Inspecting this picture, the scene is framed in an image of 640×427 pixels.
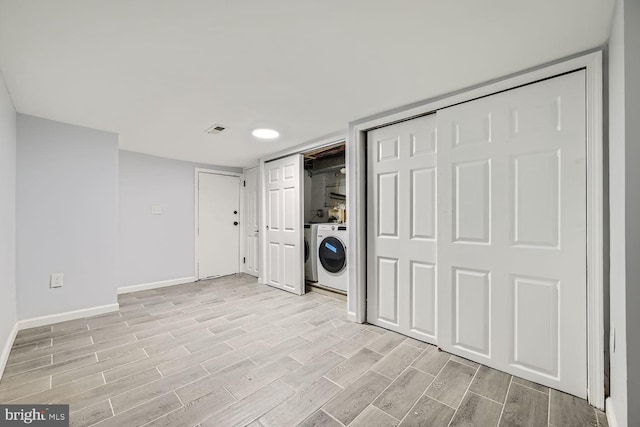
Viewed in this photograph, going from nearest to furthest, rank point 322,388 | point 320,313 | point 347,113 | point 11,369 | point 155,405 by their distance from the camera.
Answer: point 155,405, point 322,388, point 11,369, point 347,113, point 320,313

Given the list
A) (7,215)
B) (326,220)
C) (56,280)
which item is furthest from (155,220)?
(326,220)

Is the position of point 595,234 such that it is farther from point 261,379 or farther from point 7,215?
point 7,215

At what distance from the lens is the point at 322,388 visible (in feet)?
5.33

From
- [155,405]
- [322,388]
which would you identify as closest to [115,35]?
[155,405]

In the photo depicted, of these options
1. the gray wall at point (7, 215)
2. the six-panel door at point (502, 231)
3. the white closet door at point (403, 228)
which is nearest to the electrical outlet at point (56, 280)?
the gray wall at point (7, 215)

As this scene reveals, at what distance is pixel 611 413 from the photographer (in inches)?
51.4

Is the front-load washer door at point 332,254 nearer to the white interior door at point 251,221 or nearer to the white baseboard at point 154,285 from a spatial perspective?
the white interior door at point 251,221

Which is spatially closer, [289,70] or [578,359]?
[578,359]

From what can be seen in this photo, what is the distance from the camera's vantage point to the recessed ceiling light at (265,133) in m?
2.86

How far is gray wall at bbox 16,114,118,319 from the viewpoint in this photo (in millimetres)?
2486

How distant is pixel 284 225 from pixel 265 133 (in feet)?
4.67

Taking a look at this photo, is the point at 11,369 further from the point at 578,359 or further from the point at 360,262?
the point at 578,359

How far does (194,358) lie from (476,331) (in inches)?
84.6

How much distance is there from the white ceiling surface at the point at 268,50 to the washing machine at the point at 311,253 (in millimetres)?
1952
